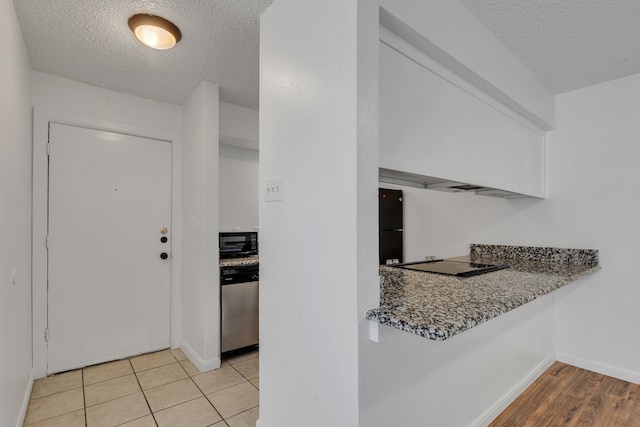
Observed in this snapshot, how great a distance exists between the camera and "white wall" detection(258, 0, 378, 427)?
1.11 m

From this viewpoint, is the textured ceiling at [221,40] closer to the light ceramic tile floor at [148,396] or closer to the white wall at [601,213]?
the white wall at [601,213]

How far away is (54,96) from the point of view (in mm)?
2451

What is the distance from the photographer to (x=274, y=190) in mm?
1560

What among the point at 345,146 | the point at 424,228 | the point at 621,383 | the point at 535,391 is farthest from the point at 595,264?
the point at 345,146

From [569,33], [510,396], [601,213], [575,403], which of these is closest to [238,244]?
[510,396]

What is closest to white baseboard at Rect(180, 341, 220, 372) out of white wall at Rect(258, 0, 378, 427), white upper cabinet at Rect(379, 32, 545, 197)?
white wall at Rect(258, 0, 378, 427)

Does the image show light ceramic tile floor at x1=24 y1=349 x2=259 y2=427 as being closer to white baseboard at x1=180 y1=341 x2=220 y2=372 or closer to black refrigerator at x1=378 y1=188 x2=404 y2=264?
white baseboard at x1=180 y1=341 x2=220 y2=372

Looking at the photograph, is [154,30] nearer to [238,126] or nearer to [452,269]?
[238,126]

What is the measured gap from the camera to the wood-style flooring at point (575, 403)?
5.91 feet

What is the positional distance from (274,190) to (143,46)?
1.42 metres

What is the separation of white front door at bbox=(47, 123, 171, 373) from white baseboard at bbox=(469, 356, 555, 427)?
2671mm

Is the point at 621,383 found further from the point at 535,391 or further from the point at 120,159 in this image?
the point at 120,159

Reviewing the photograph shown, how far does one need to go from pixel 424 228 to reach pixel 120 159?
2.89 m

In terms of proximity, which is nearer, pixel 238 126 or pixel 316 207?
pixel 316 207
